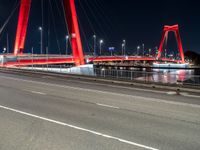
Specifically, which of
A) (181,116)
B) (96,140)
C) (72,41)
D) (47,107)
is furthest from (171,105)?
(72,41)

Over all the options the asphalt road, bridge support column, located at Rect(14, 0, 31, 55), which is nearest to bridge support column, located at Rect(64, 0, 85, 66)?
bridge support column, located at Rect(14, 0, 31, 55)

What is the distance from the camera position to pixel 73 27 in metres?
44.2

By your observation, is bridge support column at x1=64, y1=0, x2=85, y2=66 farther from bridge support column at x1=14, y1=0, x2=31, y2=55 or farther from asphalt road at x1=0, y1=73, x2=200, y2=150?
asphalt road at x1=0, y1=73, x2=200, y2=150

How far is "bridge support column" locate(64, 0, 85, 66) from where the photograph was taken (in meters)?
43.7

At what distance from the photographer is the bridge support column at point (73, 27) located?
43.7 m

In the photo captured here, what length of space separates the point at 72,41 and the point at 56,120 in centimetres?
3782

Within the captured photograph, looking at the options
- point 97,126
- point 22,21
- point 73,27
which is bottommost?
point 97,126

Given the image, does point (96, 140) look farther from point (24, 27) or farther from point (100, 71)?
point (24, 27)

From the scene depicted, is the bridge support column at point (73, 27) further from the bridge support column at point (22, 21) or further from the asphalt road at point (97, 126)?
the asphalt road at point (97, 126)

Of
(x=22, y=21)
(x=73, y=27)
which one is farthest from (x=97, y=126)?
(x=22, y=21)

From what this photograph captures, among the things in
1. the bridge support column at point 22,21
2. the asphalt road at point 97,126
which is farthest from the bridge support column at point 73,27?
the asphalt road at point 97,126

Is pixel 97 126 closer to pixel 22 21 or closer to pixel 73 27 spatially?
pixel 73 27

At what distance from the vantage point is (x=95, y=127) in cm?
748

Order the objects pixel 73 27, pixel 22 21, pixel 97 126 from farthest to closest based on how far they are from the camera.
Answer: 1. pixel 22 21
2. pixel 73 27
3. pixel 97 126
